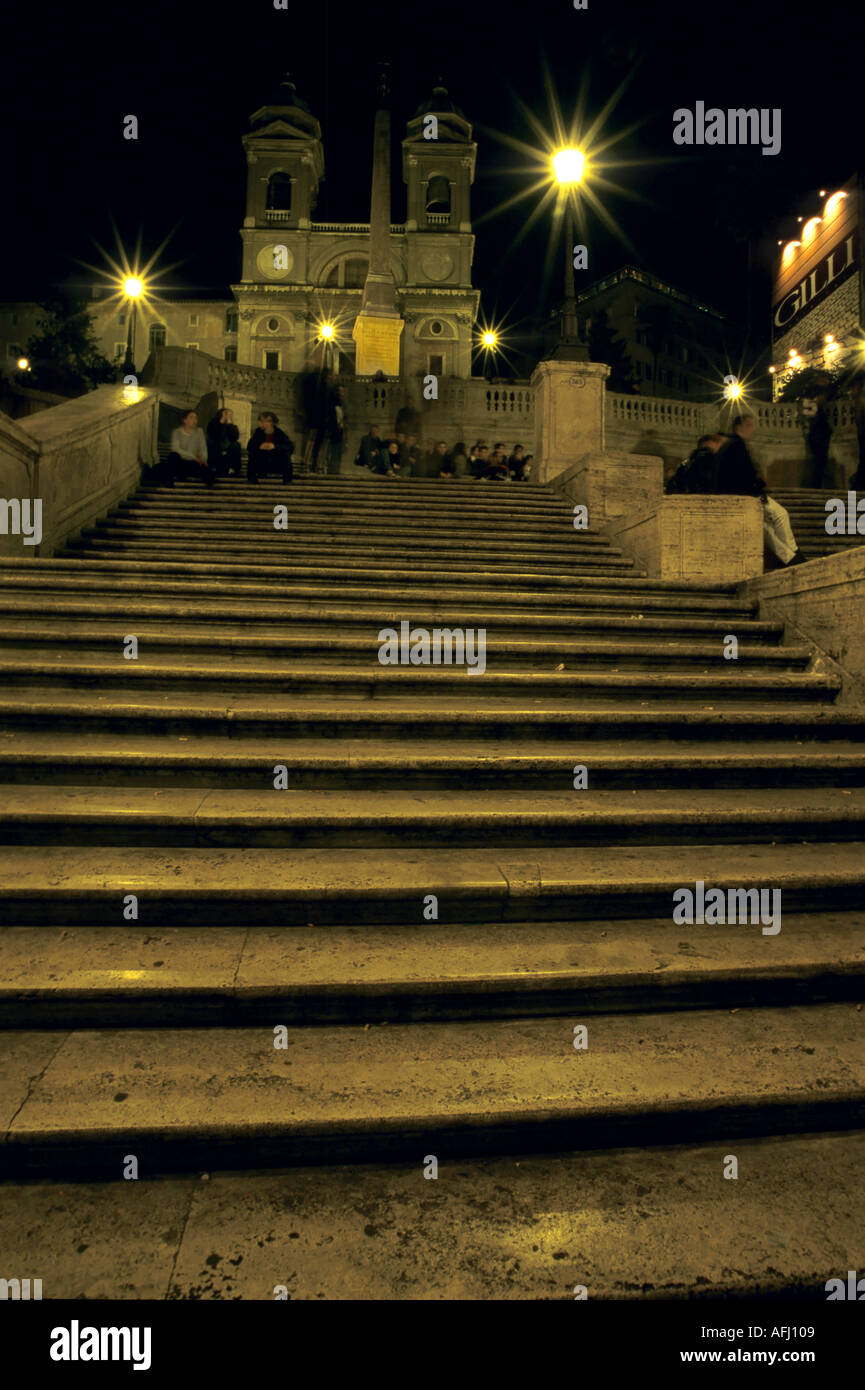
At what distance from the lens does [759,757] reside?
413 centimetres

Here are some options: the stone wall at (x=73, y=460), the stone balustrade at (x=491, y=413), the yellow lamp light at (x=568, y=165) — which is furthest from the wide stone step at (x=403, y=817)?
the stone balustrade at (x=491, y=413)

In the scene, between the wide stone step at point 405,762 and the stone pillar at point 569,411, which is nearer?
the wide stone step at point 405,762

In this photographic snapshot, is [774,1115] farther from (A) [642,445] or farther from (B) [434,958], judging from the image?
(A) [642,445]

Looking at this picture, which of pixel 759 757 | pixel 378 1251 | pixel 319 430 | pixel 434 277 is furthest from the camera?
pixel 434 277

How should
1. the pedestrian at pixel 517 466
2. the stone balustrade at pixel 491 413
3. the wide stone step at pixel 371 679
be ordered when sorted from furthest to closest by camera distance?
the stone balustrade at pixel 491 413 → the pedestrian at pixel 517 466 → the wide stone step at pixel 371 679

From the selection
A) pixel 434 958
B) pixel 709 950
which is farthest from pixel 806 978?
pixel 434 958

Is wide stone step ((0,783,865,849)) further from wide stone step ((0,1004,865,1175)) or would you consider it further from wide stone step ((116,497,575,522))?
wide stone step ((116,497,575,522))

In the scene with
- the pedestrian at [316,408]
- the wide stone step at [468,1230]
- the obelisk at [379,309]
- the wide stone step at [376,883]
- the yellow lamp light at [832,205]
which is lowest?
the wide stone step at [468,1230]

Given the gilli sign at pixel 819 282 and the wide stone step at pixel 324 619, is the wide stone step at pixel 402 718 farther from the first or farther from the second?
the gilli sign at pixel 819 282

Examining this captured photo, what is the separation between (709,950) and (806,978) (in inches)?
14.6

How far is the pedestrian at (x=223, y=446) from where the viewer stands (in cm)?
1137

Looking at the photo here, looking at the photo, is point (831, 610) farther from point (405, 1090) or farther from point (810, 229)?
point (810, 229)

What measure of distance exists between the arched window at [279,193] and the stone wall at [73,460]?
61456 mm

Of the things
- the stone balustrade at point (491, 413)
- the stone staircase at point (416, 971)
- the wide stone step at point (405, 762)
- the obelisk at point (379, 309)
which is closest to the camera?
the stone staircase at point (416, 971)
